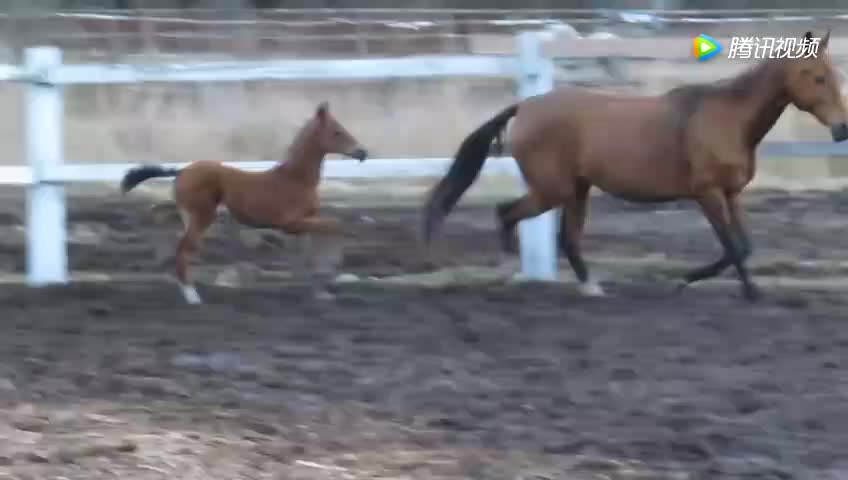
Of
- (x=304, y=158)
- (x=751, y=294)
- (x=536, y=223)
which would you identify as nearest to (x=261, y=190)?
(x=304, y=158)

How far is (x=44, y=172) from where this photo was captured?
6766mm

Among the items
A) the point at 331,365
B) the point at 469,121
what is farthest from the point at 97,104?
the point at 331,365

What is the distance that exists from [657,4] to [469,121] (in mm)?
9981

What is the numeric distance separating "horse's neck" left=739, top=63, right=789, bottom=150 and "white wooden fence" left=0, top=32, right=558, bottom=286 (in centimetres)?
115

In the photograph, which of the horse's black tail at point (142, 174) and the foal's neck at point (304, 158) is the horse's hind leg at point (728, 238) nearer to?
the foal's neck at point (304, 158)

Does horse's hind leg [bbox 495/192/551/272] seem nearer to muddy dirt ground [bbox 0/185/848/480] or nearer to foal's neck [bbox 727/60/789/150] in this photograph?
muddy dirt ground [bbox 0/185/848/480]

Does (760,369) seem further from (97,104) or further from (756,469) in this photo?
(97,104)

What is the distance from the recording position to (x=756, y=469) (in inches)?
141

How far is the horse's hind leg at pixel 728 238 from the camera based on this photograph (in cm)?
621

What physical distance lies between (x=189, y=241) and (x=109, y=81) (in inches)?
44.0

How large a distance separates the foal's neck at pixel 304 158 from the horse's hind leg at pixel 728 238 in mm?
1961

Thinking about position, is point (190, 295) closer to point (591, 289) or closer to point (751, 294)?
point (591, 289)

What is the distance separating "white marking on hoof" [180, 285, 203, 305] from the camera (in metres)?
6.24

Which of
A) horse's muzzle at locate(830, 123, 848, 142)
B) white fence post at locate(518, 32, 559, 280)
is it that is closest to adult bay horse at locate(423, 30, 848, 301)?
horse's muzzle at locate(830, 123, 848, 142)
